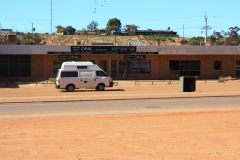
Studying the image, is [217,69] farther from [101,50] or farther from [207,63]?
[101,50]

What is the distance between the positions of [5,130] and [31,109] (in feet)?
21.7

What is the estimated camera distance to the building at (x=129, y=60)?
4569cm

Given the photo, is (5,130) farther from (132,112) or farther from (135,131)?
(132,112)

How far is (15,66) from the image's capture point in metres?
45.8

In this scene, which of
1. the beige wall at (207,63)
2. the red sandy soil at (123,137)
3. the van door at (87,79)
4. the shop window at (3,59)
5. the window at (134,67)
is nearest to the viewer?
the red sandy soil at (123,137)

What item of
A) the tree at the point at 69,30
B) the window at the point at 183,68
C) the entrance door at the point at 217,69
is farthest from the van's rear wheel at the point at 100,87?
the tree at the point at 69,30

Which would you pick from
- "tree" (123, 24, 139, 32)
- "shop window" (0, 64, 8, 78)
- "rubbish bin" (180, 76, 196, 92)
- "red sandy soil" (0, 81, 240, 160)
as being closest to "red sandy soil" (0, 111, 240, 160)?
"red sandy soil" (0, 81, 240, 160)

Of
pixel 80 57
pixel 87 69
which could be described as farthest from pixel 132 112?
pixel 80 57

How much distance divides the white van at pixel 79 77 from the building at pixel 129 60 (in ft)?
44.3

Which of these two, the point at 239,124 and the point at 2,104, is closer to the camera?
the point at 239,124

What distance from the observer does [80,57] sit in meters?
46.9

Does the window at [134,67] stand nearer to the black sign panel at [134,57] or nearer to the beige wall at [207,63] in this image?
the black sign panel at [134,57]

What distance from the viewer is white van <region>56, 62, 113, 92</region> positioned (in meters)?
32.2

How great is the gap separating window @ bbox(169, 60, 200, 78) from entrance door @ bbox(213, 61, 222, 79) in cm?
204
